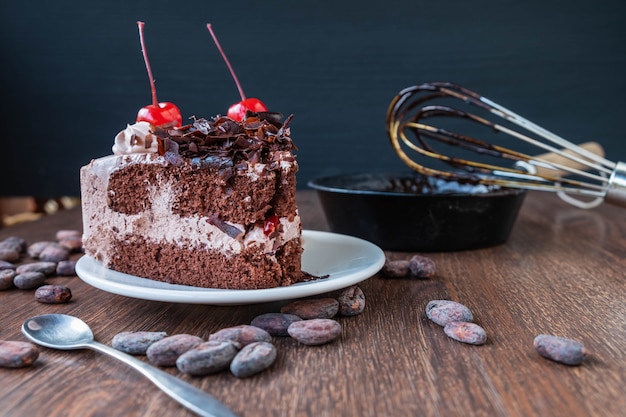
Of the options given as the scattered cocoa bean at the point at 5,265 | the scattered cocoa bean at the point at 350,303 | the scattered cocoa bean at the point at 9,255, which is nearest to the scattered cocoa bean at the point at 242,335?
the scattered cocoa bean at the point at 350,303

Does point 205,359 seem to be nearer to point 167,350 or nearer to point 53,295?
point 167,350

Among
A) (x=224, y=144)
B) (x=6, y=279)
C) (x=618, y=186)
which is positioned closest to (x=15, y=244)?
(x=6, y=279)

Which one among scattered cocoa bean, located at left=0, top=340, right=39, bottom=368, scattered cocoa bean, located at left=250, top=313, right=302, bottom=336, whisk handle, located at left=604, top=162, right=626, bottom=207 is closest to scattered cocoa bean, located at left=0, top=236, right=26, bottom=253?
scattered cocoa bean, located at left=0, top=340, right=39, bottom=368

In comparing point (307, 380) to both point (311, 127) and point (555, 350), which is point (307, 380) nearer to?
point (555, 350)

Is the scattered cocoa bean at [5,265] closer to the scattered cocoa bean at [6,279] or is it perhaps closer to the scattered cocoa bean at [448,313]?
the scattered cocoa bean at [6,279]

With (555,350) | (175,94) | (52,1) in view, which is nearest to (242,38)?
(175,94)
